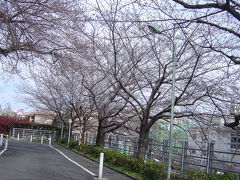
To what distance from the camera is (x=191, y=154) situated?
1678 cm

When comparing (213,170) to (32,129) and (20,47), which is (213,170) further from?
(32,129)

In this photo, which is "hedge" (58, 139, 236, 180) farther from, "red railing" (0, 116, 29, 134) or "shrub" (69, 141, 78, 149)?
"red railing" (0, 116, 29, 134)

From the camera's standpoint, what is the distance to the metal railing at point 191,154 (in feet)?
43.9

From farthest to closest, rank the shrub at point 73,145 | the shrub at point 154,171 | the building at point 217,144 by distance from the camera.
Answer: the shrub at point 73,145, the building at point 217,144, the shrub at point 154,171

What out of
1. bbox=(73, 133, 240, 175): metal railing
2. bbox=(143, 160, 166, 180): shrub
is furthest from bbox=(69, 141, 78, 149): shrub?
bbox=(143, 160, 166, 180): shrub

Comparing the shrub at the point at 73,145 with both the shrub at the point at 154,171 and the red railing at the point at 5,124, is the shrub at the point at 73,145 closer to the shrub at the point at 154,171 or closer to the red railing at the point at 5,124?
the shrub at the point at 154,171

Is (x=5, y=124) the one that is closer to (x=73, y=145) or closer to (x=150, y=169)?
(x=73, y=145)

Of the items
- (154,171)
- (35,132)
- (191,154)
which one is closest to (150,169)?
(154,171)

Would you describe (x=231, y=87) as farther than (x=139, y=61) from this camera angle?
No

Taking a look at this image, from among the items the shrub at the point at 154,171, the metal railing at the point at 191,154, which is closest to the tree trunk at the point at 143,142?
the metal railing at the point at 191,154

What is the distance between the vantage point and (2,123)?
5547cm

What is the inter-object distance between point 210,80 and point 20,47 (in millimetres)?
8555

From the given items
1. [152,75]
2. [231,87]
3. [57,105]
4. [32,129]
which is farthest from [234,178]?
[32,129]

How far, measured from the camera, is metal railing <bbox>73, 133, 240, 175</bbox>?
1338cm
